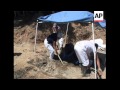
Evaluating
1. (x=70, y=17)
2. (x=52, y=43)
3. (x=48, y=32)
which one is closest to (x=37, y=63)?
(x=52, y=43)

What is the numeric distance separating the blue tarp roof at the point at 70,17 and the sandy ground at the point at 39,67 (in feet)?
3.32

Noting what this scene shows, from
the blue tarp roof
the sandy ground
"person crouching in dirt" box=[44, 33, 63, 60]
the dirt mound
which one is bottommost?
the sandy ground

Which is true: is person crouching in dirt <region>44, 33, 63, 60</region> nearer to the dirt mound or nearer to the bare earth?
the bare earth

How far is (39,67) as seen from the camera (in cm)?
771

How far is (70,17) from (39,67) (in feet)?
4.80

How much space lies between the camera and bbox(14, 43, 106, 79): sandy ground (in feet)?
23.1

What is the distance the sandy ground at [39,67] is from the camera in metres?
7.05

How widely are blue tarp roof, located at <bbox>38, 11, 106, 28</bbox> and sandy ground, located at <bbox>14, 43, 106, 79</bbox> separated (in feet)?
3.32

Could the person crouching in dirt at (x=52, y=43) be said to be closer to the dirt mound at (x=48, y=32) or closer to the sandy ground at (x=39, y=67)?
the sandy ground at (x=39, y=67)

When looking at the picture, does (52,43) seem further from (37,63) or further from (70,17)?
(70,17)

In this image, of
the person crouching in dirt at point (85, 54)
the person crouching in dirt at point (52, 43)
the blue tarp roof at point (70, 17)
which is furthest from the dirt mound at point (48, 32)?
the person crouching in dirt at point (85, 54)

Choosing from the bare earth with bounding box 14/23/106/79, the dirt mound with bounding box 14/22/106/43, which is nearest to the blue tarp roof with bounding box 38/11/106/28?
the dirt mound with bounding box 14/22/106/43
